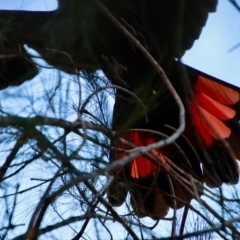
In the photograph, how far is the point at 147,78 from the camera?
2064 millimetres

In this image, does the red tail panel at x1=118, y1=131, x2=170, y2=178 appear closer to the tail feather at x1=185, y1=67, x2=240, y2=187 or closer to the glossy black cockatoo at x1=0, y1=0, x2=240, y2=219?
the glossy black cockatoo at x1=0, y1=0, x2=240, y2=219

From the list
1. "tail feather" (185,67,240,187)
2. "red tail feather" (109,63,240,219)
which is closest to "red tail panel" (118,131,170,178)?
"red tail feather" (109,63,240,219)

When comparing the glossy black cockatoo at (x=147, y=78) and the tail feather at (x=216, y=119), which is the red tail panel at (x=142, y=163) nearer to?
the glossy black cockatoo at (x=147, y=78)

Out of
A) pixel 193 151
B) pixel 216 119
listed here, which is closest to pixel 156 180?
pixel 193 151

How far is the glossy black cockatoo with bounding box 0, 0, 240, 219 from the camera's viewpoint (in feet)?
4.76

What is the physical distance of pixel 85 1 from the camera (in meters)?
1.56

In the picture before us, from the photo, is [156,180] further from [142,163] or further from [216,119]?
[216,119]

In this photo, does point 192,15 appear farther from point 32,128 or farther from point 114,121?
point 32,128

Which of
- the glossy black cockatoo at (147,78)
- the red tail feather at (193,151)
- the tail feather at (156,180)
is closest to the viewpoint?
the glossy black cockatoo at (147,78)

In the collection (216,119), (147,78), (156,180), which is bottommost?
(156,180)

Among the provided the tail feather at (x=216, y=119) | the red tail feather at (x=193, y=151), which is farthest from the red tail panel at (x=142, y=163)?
the tail feather at (x=216, y=119)

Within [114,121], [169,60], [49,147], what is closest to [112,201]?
[114,121]

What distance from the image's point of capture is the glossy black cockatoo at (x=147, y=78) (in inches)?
57.2

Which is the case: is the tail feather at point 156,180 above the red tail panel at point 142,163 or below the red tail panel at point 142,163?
below
